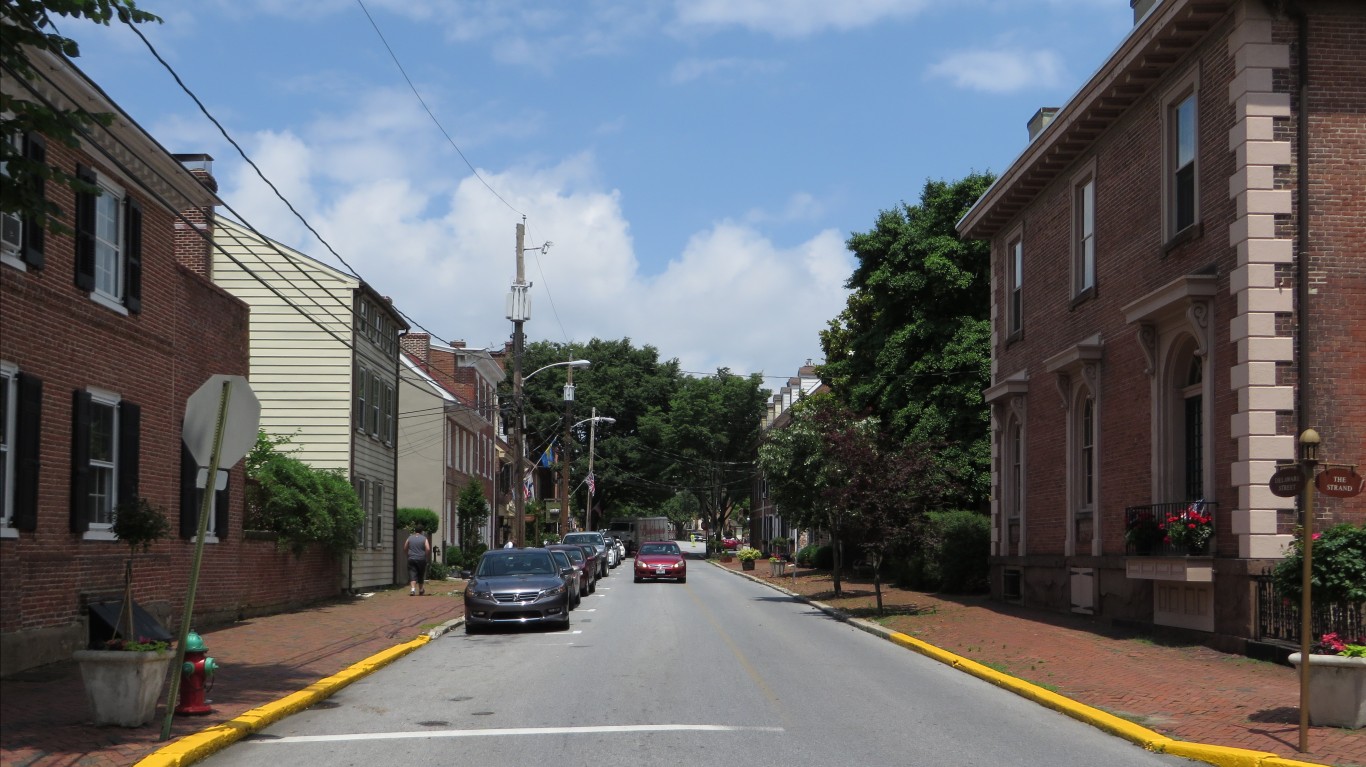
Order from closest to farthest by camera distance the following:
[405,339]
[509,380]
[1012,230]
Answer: [1012,230]
[405,339]
[509,380]

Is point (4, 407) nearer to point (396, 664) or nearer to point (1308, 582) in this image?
point (396, 664)

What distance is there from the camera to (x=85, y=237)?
16250mm

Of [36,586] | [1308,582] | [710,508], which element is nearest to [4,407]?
[36,586]

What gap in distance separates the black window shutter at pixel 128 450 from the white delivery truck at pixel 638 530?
243ft

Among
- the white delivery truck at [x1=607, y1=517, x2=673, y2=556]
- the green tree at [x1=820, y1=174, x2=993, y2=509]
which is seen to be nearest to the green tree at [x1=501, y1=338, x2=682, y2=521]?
the white delivery truck at [x1=607, y1=517, x2=673, y2=556]

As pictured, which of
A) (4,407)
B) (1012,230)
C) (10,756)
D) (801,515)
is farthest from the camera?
(801,515)

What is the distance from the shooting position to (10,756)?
9.11 meters

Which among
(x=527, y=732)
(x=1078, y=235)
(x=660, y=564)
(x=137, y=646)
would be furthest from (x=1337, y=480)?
(x=660, y=564)

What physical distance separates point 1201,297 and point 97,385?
577 inches

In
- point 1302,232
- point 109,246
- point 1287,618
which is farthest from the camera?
point 109,246

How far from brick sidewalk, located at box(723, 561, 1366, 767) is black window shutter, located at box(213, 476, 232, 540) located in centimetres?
1167

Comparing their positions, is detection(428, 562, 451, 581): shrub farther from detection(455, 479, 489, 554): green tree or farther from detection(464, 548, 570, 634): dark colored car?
detection(464, 548, 570, 634): dark colored car

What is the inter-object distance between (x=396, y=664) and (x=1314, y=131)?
45.7ft

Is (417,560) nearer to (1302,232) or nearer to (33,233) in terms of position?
(33,233)
